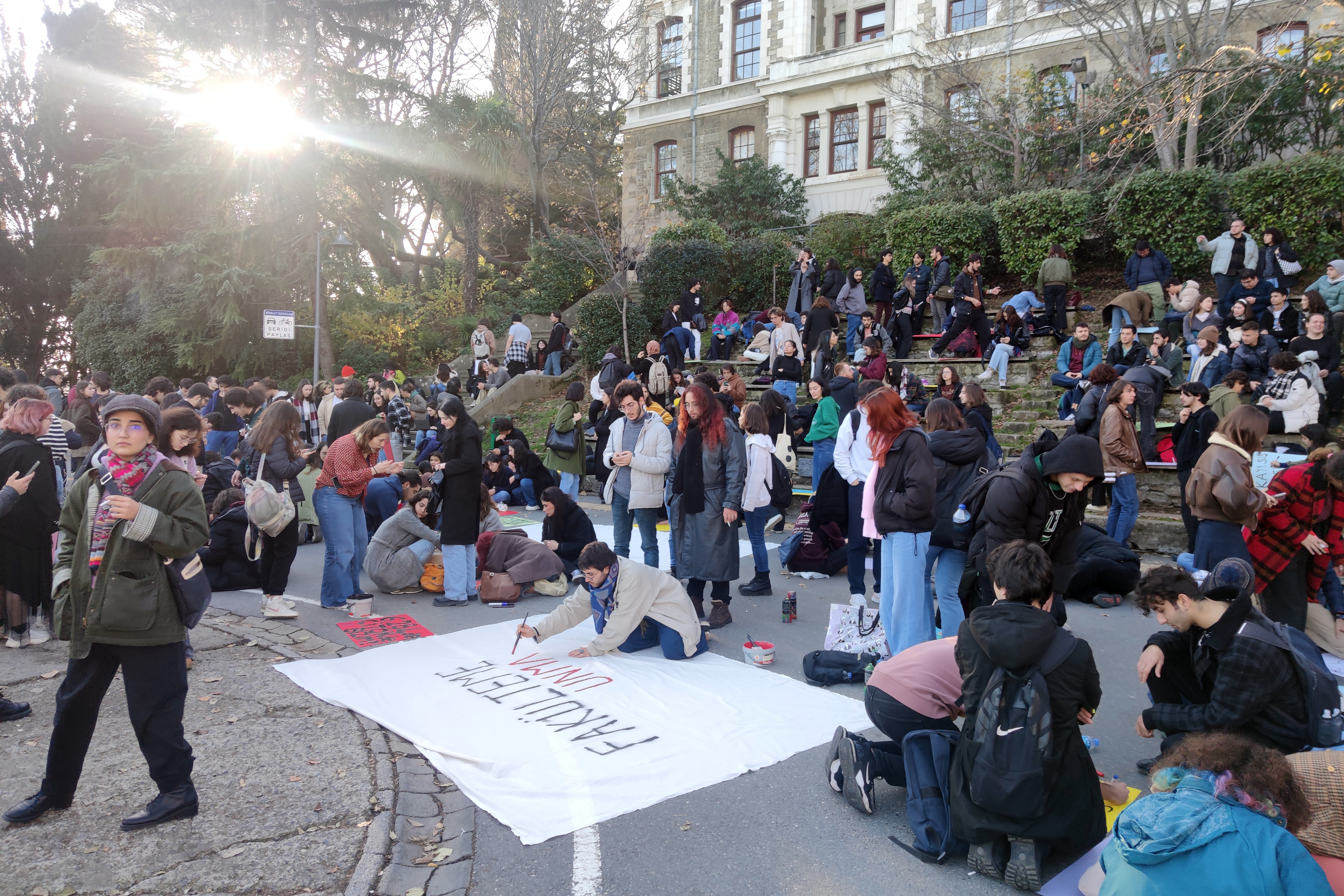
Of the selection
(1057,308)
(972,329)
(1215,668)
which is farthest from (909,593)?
(1057,308)

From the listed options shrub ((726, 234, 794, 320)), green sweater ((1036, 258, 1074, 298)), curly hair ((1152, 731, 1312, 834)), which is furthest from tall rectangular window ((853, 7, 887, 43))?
curly hair ((1152, 731, 1312, 834))

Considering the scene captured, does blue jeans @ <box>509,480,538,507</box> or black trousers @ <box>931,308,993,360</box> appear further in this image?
black trousers @ <box>931,308,993,360</box>

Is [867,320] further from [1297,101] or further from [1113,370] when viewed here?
[1297,101]

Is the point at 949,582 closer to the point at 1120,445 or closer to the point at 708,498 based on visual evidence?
the point at 708,498

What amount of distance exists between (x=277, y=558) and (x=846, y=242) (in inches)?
714

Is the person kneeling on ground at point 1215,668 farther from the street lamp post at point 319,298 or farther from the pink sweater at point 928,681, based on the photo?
the street lamp post at point 319,298

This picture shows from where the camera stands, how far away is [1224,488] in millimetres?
5613

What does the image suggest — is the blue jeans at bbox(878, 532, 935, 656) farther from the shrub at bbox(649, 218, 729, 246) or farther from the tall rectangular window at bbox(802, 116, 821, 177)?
the tall rectangular window at bbox(802, 116, 821, 177)

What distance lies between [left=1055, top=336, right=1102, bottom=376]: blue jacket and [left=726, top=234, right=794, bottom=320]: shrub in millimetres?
9967

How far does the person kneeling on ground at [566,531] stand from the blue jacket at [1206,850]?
6463mm

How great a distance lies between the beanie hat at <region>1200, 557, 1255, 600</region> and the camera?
3756 mm

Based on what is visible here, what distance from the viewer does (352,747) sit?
16.1 feet

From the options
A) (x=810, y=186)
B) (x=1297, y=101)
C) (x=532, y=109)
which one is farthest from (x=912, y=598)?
(x=532, y=109)

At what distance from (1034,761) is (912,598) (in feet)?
8.05
